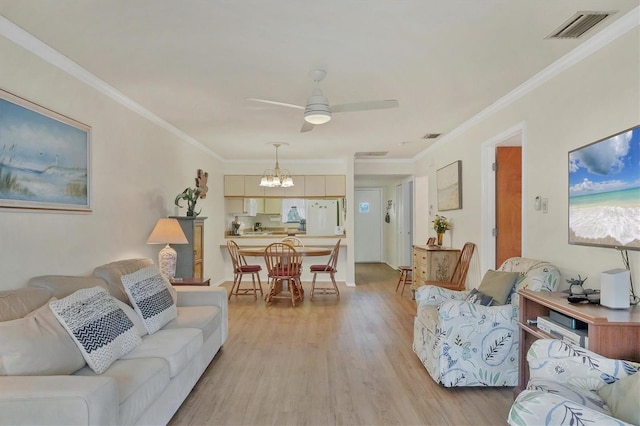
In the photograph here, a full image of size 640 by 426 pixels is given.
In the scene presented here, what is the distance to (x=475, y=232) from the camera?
14.9ft

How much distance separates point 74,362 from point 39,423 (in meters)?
0.52

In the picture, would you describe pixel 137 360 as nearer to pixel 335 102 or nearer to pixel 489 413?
pixel 489 413

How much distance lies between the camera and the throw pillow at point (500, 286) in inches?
114

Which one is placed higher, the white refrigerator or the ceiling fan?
the ceiling fan

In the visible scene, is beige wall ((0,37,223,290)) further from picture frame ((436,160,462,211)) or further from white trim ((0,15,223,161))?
picture frame ((436,160,462,211))

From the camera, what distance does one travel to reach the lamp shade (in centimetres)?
391

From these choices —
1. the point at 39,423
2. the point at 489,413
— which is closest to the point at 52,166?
the point at 39,423

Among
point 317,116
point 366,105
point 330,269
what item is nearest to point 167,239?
point 317,116

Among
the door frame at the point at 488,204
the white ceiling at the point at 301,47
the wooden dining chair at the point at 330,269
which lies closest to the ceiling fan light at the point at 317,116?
the white ceiling at the point at 301,47

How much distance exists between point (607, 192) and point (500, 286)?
1.00m

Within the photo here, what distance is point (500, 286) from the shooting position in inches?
116

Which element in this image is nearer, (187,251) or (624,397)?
(624,397)

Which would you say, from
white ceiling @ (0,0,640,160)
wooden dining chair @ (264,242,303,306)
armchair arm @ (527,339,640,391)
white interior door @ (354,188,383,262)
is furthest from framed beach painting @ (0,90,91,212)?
white interior door @ (354,188,383,262)

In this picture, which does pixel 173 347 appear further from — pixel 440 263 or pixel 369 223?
pixel 369 223
